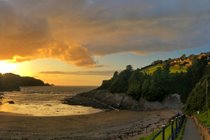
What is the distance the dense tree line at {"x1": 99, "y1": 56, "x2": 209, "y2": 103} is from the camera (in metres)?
125

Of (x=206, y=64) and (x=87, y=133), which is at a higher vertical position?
(x=206, y=64)

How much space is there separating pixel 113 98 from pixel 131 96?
11.5 metres

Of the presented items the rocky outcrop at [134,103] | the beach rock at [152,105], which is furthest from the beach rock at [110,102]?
the beach rock at [152,105]

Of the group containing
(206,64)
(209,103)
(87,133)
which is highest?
(206,64)

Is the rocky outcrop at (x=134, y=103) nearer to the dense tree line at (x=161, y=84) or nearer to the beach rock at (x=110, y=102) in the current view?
the beach rock at (x=110, y=102)

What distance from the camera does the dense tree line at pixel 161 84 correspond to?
409 ft

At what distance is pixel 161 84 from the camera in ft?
417

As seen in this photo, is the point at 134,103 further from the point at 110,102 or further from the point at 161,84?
the point at 110,102

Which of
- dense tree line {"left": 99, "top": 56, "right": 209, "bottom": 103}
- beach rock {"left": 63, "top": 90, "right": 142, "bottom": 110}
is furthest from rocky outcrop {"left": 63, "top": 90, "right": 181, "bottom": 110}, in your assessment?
dense tree line {"left": 99, "top": 56, "right": 209, "bottom": 103}

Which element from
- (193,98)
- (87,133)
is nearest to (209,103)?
(193,98)

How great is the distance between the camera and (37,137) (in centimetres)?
4894

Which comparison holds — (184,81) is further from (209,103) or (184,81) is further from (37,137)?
(37,137)

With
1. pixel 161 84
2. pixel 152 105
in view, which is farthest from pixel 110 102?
pixel 161 84

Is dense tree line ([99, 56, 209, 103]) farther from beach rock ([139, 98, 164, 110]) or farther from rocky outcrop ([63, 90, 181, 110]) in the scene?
rocky outcrop ([63, 90, 181, 110])
